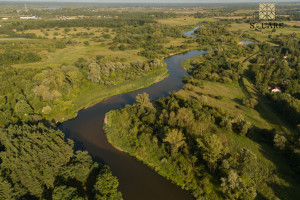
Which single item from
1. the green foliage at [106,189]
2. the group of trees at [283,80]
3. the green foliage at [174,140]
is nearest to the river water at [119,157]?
the green foliage at [106,189]

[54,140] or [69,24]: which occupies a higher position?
[69,24]

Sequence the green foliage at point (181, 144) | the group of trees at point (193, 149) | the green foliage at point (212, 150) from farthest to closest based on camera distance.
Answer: the green foliage at point (181, 144), the green foliage at point (212, 150), the group of trees at point (193, 149)

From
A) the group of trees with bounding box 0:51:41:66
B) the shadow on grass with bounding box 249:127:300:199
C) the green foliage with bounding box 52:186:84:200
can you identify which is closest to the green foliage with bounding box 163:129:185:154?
the shadow on grass with bounding box 249:127:300:199

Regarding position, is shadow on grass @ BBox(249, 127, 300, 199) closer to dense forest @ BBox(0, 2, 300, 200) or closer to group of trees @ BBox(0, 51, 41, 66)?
dense forest @ BBox(0, 2, 300, 200)

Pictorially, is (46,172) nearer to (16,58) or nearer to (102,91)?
(102,91)

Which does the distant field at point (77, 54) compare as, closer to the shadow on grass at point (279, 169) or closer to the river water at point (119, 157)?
the river water at point (119, 157)

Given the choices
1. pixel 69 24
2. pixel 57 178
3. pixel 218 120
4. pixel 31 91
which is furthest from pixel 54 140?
pixel 69 24

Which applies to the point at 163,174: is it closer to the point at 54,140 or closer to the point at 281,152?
the point at 54,140
